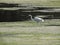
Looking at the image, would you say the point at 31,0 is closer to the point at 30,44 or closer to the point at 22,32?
the point at 22,32

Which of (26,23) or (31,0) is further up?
(31,0)

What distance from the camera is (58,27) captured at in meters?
1.91

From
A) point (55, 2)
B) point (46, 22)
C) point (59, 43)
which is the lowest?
point (59, 43)

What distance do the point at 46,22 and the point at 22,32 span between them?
0.90 feet

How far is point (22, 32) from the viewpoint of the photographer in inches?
72.4

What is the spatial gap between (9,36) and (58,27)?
1.60 ft

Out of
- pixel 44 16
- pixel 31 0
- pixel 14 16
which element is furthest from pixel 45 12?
pixel 14 16

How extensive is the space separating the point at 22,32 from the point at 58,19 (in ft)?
1.34

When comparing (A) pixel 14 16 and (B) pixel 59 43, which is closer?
(B) pixel 59 43

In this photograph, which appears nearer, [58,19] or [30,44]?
[30,44]

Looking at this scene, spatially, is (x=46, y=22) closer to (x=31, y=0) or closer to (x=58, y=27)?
(x=58, y=27)

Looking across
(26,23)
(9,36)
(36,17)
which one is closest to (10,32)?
(9,36)

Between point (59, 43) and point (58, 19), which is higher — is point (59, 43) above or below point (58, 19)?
below

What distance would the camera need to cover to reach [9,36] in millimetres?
1797
